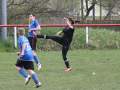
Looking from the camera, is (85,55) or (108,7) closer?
(85,55)

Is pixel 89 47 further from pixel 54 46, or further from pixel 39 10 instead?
pixel 39 10

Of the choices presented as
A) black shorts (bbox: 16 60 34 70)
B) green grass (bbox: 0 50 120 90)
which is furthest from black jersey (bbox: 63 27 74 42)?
black shorts (bbox: 16 60 34 70)

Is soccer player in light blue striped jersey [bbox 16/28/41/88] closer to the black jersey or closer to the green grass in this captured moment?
the green grass

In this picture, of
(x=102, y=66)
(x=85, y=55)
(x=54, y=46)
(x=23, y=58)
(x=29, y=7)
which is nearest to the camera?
(x=23, y=58)

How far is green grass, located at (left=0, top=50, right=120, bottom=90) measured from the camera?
1430 cm

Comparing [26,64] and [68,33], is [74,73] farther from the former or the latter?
[26,64]

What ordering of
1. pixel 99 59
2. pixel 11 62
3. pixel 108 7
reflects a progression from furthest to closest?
1. pixel 108 7
2. pixel 99 59
3. pixel 11 62

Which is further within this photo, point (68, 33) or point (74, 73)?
point (68, 33)

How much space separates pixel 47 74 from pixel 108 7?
124ft

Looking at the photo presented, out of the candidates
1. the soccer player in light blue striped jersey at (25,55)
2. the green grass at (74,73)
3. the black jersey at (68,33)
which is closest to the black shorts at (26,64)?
the soccer player in light blue striped jersey at (25,55)

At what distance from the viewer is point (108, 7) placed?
54.4m

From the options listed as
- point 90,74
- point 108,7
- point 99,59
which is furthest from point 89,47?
point 108,7

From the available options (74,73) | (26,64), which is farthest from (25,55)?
(74,73)

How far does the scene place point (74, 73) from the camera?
17469 millimetres
